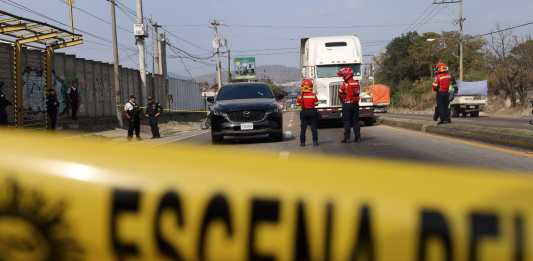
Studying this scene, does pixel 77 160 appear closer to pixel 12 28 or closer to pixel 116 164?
pixel 116 164

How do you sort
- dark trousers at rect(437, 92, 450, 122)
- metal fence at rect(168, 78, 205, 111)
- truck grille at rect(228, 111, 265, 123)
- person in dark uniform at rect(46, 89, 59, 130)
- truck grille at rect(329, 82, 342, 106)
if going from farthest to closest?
metal fence at rect(168, 78, 205, 111)
truck grille at rect(329, 82, 342, 106)
person in dark uniform at rect(46, 89, 59, 130)
dark trousers at rect(437, 92, 450, 122)
truck grille at rect(228, 111, 265, 123)

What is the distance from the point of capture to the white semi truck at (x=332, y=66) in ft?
71.6

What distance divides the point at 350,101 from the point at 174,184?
12248 mm

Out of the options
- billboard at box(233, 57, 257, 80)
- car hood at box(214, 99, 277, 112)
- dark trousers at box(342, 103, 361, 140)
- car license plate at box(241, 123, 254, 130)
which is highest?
billboard at box(233, 57, 257, 80)

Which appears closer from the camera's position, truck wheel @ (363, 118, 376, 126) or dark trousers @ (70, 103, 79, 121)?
truck wheel @ (363, 118, 376, 126)

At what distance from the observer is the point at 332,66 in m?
22.0

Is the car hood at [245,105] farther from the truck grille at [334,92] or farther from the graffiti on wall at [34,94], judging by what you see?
the graffiti on wall at [34,94]

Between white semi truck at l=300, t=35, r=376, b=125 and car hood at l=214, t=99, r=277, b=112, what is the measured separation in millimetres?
7659

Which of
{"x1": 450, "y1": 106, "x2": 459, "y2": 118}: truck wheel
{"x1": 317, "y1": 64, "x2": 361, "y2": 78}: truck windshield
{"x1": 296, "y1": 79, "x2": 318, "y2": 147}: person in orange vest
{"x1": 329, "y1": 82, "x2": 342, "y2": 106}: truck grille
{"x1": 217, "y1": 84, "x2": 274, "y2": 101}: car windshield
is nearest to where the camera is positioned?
Answer: {"x1": 296, "y1": 79, "x2": 318, "y2": 147}: person in orange vest

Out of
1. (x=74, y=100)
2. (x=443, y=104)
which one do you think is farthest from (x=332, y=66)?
(x=74, y=100)

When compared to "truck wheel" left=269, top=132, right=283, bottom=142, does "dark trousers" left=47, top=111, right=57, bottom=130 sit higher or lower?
higher

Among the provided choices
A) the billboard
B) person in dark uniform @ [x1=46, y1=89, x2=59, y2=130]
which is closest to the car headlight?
person in dark uniform @ [x1=46, y1=89, x2=59, y2=130]

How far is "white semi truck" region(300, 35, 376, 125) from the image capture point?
71.6ft

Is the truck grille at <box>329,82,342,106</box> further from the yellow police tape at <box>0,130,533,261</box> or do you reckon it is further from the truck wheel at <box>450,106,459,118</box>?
the yellow police tape at <box>0,130,533,261</box>
